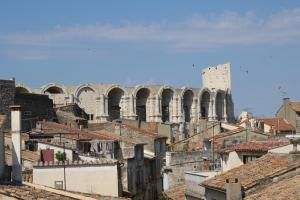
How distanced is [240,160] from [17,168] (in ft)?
30.2

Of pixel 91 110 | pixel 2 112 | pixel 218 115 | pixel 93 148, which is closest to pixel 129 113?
pixel 91 110

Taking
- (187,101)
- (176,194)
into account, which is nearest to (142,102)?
(187,101)

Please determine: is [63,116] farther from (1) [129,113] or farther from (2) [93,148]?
(1) [129,113]

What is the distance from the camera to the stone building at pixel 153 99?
68625 mm

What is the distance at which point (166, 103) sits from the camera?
80.0 metres

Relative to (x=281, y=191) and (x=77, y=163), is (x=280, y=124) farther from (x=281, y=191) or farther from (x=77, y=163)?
(x=281, y=191)

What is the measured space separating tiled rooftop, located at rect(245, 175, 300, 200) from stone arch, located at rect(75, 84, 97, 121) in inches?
2050

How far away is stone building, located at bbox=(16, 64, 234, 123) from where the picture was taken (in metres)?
68.6

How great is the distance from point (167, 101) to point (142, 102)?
10.4 ft

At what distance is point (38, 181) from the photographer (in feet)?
72.3

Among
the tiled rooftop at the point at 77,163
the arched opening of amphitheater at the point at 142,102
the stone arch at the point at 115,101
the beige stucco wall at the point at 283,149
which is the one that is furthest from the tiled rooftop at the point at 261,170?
the arched opening of amphitheater at the point at 142,102

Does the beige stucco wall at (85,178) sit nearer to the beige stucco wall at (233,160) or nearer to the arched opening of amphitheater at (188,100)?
the beige stucco wall at (233,160)

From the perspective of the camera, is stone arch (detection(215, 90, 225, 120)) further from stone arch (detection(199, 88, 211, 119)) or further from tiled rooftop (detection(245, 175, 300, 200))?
tiled rooftop (detection(245, 175, 300, 200))

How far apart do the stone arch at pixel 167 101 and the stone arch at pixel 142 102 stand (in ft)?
5.98
